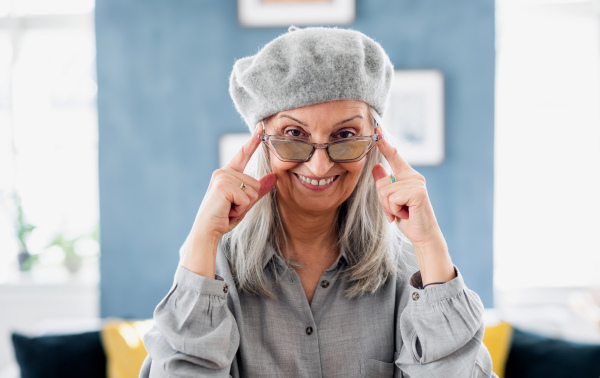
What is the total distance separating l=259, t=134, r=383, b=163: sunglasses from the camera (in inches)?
45.3

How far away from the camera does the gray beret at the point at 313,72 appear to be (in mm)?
1128

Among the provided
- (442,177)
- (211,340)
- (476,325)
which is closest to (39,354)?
(211,340)

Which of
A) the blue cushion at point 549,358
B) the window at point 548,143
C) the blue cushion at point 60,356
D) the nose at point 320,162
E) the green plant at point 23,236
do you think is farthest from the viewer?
the green plant at point 23,236

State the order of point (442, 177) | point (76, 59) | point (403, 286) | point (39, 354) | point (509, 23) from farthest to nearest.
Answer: point (76, 59) → point (509, 23) → point (442, 177) → point (39, 354) → point (403, 286)

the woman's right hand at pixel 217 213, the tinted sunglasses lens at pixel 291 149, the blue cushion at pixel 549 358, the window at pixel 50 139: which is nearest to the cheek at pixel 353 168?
the tinted sunglasses lens at pixel 291 149

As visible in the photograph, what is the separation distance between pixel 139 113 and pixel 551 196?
9.24 ft

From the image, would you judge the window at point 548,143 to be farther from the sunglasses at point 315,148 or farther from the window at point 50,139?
the window at point 50,139

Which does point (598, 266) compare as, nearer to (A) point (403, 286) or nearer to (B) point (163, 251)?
(A) point (403, 286)

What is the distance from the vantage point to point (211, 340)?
3.47ft

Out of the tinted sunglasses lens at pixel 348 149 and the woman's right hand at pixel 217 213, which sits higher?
the tinted sunglasses lens at pixel 348 149

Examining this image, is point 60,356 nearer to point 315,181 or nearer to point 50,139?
point 315,181

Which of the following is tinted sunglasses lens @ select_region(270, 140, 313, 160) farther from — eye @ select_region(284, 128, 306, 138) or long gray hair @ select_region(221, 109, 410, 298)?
long gray hair @ select_region(221, 109, 410, 298)

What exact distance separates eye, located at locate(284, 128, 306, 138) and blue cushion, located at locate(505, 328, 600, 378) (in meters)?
1.39

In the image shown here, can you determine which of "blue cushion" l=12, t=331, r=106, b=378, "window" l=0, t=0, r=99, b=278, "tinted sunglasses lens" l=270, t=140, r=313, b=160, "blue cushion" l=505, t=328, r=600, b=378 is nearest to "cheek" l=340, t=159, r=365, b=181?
"tinted sunglasses lens" l=270, t=140, r=313, b=160
